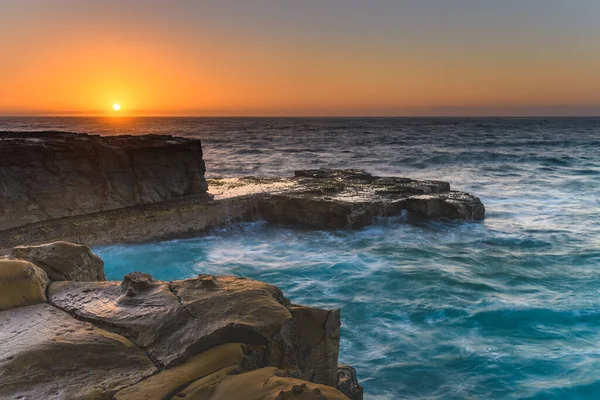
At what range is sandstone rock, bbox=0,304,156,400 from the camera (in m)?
2.75

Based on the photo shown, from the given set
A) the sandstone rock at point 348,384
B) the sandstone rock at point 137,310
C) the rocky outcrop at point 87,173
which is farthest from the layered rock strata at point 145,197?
the sandstone rock at point 348,384

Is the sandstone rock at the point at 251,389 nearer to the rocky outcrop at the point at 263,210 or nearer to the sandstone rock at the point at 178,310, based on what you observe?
the sandstone rock at the point at 178,310

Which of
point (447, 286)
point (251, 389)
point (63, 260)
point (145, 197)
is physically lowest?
point (447, 286)

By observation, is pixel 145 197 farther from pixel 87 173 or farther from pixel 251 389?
pixel 251 389

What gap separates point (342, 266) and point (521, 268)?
4.25m

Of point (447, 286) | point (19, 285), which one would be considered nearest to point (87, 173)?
point (19, 285)

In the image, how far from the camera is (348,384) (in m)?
4.36

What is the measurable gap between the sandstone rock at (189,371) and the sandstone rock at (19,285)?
1790mm

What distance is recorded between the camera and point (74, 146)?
11305mm

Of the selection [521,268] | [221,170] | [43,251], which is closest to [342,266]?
[521,268]

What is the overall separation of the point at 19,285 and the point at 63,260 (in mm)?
820

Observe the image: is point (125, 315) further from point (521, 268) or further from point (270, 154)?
point (270, 154)

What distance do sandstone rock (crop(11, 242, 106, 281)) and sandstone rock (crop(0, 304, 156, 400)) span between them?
1.14 metres

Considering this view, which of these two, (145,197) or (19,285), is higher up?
(19,285)
